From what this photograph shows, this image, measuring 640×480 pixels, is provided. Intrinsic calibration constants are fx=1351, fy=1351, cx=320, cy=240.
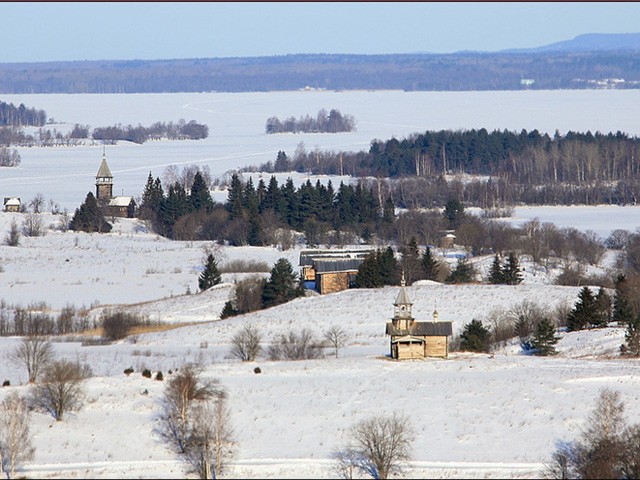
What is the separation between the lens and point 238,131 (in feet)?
504

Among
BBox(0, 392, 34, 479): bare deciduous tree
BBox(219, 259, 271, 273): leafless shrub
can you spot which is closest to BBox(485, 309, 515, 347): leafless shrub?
BBox(219, 259, 271, 273): leafless shrub

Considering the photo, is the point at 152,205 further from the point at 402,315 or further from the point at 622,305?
the point at 402,315

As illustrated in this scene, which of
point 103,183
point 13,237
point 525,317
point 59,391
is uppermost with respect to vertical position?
point 103,183

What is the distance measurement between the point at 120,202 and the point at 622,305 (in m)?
40.9

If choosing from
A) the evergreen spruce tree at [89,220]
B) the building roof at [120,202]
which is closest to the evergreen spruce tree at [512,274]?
the evergreen spruce tree at [89,220]

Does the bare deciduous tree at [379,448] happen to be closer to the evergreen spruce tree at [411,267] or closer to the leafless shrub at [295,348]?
the leafless shrub at [295,348]

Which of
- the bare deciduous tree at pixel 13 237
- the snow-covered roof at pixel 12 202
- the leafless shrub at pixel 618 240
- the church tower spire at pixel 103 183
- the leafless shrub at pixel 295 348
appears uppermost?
the church tower spire at pixel 103 183

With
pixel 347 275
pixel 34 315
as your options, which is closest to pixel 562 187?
pixel 347 275

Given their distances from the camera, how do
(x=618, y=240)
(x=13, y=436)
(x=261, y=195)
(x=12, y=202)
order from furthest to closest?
(x=12, y=202) < (x=261, y=195) < (x=618, y=240) < (x=13, y=436)

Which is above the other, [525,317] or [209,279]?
[209,279]

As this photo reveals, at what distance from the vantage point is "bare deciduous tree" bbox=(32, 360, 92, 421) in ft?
104

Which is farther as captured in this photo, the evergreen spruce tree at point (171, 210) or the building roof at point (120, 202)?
the building roof at point (120, 202)

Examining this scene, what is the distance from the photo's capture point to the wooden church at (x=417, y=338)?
3791 centimetres

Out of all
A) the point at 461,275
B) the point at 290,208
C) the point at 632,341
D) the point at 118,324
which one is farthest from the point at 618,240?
the point at 118,324
